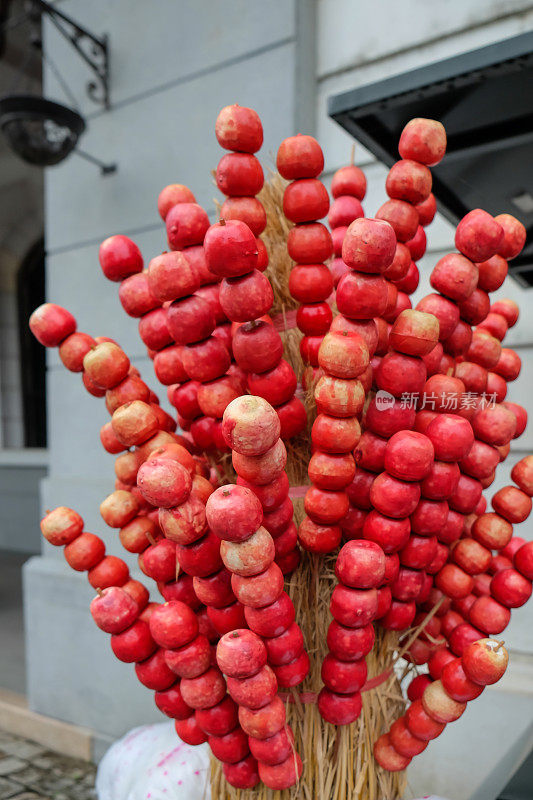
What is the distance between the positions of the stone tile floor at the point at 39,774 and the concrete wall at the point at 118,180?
130 mm

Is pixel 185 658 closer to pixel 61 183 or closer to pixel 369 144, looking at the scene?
pixel 369 144

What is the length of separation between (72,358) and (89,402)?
1.58 meters

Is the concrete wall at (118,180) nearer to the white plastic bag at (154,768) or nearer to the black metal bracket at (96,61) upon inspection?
the black metal bracket at (96,61)

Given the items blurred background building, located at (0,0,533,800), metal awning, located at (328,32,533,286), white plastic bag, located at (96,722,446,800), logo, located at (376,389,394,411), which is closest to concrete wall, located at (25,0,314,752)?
blurred background building, located at (0,0,533,800)

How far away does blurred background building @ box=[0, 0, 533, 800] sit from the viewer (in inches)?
58.8

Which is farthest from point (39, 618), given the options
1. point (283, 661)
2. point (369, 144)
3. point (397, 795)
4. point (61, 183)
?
point (369, 144)

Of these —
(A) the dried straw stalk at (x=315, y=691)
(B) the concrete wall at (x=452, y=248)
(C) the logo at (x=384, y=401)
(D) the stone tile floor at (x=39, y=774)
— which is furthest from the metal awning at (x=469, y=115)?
(D) the stone tile floor at (x=39, y=774)

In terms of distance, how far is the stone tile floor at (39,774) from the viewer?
1820 millimetres

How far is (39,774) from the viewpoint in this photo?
6.39 ft

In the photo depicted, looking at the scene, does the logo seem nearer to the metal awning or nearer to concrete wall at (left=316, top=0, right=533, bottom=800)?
the metal awning

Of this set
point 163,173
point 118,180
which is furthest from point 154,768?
point 118,180

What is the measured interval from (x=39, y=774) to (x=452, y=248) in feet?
6.84

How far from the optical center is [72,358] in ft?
2.02

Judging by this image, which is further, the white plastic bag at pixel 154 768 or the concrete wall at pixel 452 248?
the concrete wall at pixel 452 248
